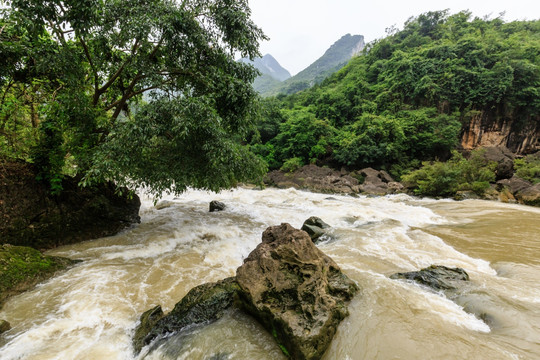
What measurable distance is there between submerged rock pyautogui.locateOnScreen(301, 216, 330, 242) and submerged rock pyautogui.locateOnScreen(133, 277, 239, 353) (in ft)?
15.0

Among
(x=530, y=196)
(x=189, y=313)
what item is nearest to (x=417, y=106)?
(x=530, y=196)

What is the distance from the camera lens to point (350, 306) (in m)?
3.75

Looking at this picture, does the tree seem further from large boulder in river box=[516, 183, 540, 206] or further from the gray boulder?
the gray boulder

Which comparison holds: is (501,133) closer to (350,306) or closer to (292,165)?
(292,165)

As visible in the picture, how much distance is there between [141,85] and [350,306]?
9244 mm

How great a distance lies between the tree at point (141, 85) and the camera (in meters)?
5.64

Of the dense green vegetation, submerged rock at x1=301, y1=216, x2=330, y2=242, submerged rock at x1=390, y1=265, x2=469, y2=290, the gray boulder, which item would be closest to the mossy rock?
submerged rock at x1=301, y1=216, x2=330, y2=242

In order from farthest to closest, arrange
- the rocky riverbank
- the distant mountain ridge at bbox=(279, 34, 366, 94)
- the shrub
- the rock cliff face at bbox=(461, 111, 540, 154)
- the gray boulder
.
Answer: the distant mountain ridge at bbox=(279, 34, 366, 94) < the shrub < the rock cliff face at bbox=(461, 111, 540, 154) < the gray boulder < the rocky riverbank

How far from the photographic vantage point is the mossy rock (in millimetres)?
4059

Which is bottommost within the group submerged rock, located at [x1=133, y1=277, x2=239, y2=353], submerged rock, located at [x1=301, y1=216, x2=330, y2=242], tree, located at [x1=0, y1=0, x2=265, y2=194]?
submerged rock, located at [x1=301, y1=216, x2=330, y2=242]

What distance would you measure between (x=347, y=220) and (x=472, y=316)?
270 inches

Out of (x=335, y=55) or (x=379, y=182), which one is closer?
(x=379, y=182)

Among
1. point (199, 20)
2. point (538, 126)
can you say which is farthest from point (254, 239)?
point (538, 126)

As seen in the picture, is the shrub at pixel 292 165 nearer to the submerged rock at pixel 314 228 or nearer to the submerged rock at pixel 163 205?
the submerged rock at pixel 163 205
